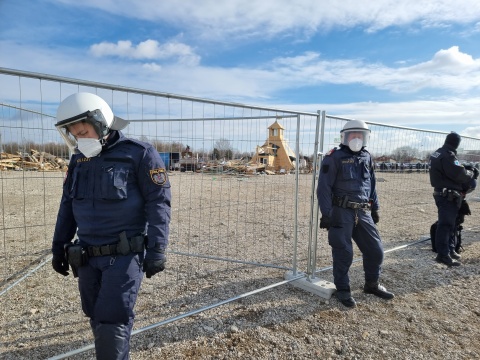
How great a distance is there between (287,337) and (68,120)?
2758mm

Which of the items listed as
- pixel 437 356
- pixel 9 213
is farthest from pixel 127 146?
pixel 9 213

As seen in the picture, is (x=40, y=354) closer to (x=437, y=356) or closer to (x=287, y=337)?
(x=287, y=337)

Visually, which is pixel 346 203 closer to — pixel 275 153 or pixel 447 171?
pixel 275 153

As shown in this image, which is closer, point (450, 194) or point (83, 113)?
point (83, 113)

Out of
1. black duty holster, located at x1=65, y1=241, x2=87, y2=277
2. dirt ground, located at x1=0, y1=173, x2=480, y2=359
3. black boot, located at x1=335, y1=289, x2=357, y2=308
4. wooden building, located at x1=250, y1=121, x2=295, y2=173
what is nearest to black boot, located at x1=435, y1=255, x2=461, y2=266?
dirt ground, located at x1=0, y1=173, x2=480, y2=359

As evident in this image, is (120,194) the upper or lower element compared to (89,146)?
lower

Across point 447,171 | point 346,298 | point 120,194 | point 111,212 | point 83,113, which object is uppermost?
point 83,113

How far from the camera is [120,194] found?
211cm

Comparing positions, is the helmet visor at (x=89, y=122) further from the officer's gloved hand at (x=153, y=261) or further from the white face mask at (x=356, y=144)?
the white face mask at (x=356, y=144)

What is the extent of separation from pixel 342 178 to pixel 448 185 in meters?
2.38

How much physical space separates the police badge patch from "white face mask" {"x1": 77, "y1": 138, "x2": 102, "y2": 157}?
16.2 inches

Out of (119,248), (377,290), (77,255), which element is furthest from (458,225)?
(77,255)

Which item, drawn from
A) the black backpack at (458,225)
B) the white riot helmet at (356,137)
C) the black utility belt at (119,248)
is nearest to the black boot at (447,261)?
the black backpack at (458,225)

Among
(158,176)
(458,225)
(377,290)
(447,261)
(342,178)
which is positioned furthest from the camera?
(458,225)
